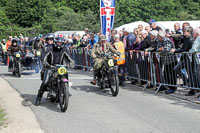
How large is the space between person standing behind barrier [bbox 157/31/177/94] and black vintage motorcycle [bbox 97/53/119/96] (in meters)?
1.48

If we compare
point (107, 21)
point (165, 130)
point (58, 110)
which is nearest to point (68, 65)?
point (58, 110)

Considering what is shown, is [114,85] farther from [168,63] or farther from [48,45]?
[48,45]

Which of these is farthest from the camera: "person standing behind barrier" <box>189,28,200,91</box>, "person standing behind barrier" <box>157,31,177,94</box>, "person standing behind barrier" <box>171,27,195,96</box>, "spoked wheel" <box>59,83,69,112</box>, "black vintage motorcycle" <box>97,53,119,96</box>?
"person standing behind barrier" <box>157,31,177,94</box>

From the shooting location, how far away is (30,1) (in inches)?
3231

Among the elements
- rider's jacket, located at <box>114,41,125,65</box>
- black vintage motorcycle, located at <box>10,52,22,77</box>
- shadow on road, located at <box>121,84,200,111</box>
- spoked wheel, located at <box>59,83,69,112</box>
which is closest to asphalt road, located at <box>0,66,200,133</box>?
shadow on road, located at <box>121,84,200,111</box>

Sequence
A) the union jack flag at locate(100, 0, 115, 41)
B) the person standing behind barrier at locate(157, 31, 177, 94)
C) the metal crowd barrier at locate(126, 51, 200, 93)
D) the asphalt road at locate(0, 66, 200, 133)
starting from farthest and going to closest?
the union jack flag at locate(100, 0, 115, 41) < the person standing behind barrier at locate(157, 31, 177, 94) < the metal crowd barrier at locate(126, 51, 200, 93) < the asphalt road at locate(0, 66, 200, 133)

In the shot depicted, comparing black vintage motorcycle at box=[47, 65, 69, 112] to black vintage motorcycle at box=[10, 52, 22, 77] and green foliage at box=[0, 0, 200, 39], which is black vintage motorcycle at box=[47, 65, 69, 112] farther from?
green foliage at box=[0, 0, 200, 39]

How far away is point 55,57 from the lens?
30.5ft

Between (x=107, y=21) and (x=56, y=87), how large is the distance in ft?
25.1

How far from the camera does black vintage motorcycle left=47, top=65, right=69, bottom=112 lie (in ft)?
27.6

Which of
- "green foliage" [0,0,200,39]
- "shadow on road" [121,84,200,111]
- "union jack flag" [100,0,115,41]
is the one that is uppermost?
"green foliage" [0,0,200,39]

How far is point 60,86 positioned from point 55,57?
881 mm

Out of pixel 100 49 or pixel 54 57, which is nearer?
pixel 54 57

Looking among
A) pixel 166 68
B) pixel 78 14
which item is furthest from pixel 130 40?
pixel 78 14
